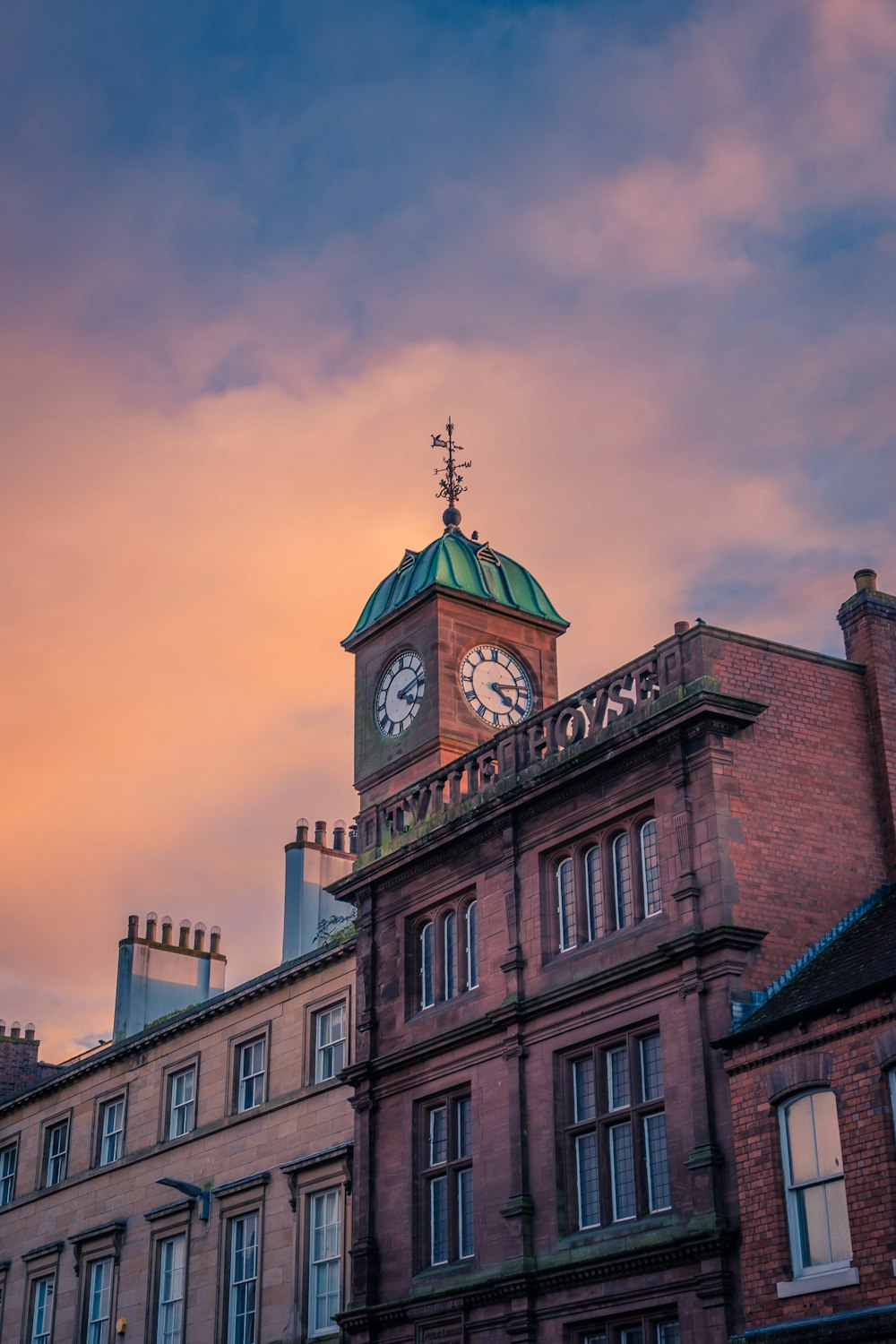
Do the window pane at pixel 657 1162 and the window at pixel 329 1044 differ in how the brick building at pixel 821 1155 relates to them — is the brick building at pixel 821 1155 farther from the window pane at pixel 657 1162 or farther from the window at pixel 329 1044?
the window at pixel 329 1044

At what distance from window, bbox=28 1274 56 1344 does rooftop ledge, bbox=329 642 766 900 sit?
17.5 metres

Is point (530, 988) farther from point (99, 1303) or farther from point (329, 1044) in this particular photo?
point (99, 1303)

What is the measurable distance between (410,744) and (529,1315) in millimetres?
14465

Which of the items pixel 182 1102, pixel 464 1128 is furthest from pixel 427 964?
pixel 182 1102

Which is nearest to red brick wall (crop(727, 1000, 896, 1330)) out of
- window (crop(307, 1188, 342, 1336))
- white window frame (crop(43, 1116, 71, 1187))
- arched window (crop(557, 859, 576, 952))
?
arched window (crop(557, 859, 576, 952))

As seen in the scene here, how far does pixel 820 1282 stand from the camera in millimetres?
22891

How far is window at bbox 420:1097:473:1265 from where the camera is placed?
30016 mm

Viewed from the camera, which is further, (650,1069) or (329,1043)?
(329,1043)

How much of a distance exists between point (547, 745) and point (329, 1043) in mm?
10793

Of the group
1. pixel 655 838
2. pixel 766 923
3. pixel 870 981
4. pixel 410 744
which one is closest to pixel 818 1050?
pixel 870 981

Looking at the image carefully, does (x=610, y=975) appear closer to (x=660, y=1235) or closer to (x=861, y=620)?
(x=660, y=1235)

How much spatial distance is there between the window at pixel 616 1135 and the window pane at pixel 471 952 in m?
3.18

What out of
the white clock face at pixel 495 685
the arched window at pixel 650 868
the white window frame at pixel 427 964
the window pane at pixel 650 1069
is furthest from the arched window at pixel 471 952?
the white clock face at pixel 495 685

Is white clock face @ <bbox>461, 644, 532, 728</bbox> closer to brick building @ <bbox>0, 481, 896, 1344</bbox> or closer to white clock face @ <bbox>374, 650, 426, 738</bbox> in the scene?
brick building @ <bbox>0, 481, 896, 1344</bbox>
